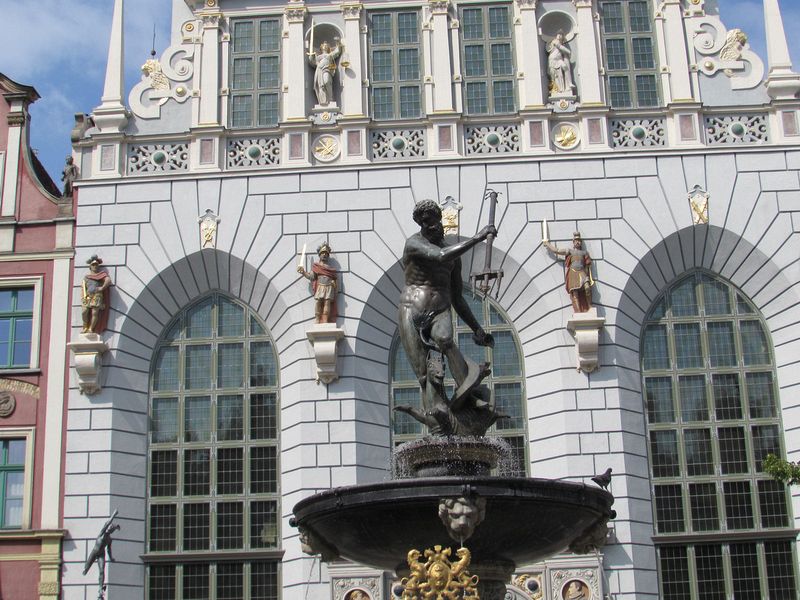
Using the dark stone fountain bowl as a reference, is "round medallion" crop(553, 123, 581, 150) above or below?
above

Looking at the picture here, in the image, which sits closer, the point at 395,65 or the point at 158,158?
the point at 158,158

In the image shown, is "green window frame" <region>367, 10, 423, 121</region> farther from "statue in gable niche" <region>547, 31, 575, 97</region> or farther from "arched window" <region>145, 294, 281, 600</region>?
"arched window" <region>145, 294, 281, 600</region>

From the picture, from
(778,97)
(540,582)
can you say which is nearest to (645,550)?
(540,582)

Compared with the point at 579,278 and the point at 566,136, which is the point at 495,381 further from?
the point at 566,136

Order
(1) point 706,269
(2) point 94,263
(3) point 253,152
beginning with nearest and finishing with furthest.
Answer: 1. (2) point 94,263
2. (1) point 706,269
3. (3) point 253,152

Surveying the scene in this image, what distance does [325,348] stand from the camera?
1037 inches

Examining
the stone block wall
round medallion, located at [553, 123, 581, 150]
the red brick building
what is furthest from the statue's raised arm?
the red brick building

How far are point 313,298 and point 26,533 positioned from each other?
7.39 meters

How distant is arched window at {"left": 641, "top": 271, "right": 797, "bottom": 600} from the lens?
2594cm

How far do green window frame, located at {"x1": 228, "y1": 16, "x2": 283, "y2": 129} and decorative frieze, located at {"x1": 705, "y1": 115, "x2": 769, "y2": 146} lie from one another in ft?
31.2

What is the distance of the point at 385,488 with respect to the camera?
13.7 meters

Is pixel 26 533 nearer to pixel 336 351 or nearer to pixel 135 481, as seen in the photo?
pixel 135 481

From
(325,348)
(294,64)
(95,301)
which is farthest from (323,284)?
(294,64)

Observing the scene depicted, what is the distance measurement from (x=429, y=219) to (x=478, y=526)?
3813 millimetres
